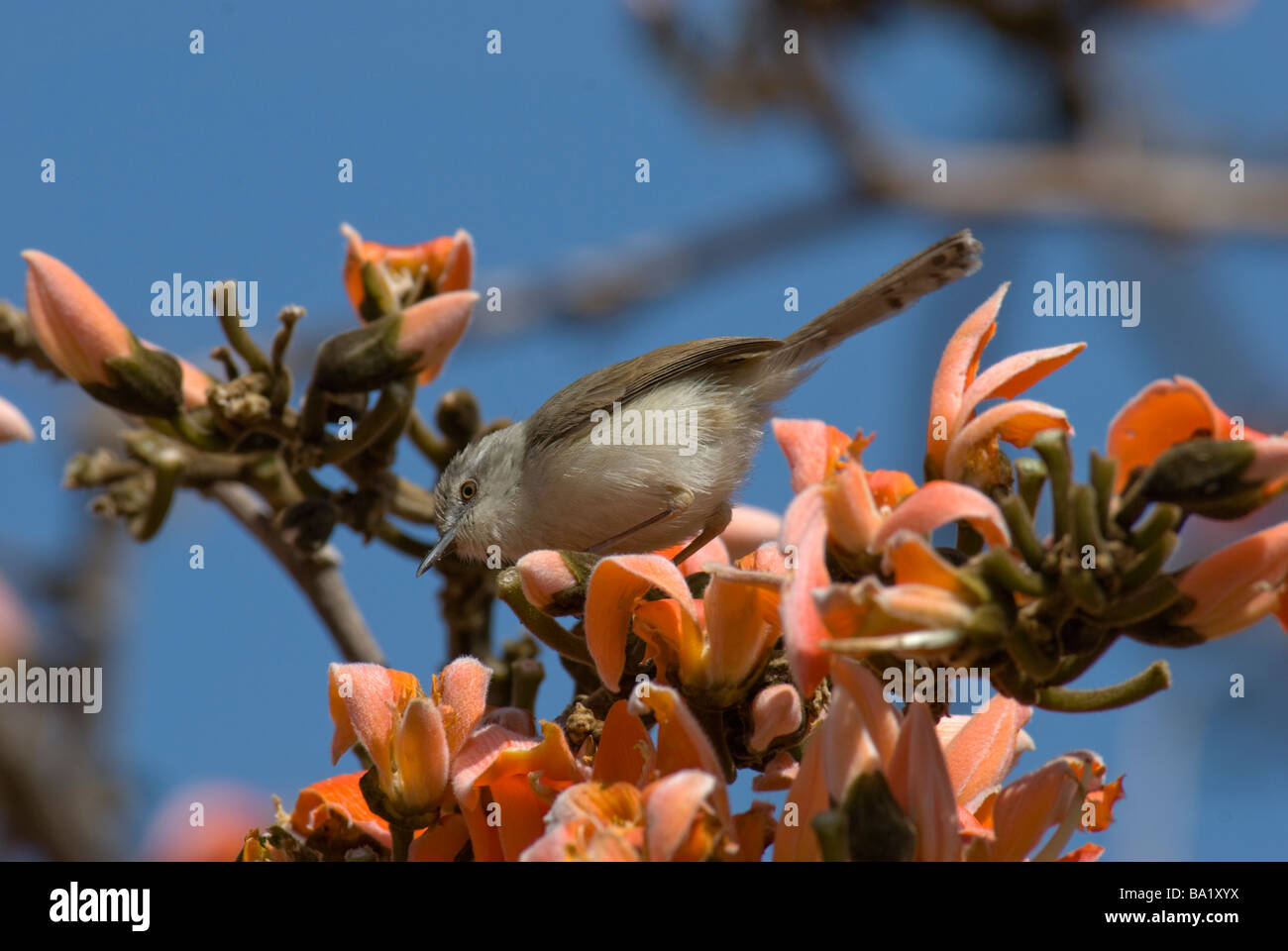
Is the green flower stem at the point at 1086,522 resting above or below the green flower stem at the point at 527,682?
above

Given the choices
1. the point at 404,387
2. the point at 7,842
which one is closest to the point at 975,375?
the point at 404,387

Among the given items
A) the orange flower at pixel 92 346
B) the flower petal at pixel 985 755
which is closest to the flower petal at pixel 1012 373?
the flower petal at pixel 985 755

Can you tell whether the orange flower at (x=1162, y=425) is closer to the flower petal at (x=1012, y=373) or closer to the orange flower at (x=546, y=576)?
the flower petal at (x=1012, y=373)

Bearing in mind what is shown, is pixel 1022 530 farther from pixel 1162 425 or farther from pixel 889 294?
pixel 889 294

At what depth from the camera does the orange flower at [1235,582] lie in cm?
173

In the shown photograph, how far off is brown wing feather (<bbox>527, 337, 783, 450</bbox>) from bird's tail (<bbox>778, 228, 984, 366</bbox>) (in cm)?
9

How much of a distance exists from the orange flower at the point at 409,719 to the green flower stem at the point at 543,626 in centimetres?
11

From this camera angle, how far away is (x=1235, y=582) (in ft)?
5.69

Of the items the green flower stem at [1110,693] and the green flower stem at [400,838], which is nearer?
the green flower stem at [1110,693]

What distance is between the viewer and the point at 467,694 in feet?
7.02

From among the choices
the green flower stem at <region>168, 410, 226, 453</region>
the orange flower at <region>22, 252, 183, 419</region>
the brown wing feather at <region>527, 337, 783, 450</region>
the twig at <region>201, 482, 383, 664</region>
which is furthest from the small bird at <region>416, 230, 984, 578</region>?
the orange flower at <region>22, 252, 183, 419</region>

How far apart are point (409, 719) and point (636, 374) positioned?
183 centimetres

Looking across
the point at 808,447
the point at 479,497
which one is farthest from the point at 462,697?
the point at 479,497
